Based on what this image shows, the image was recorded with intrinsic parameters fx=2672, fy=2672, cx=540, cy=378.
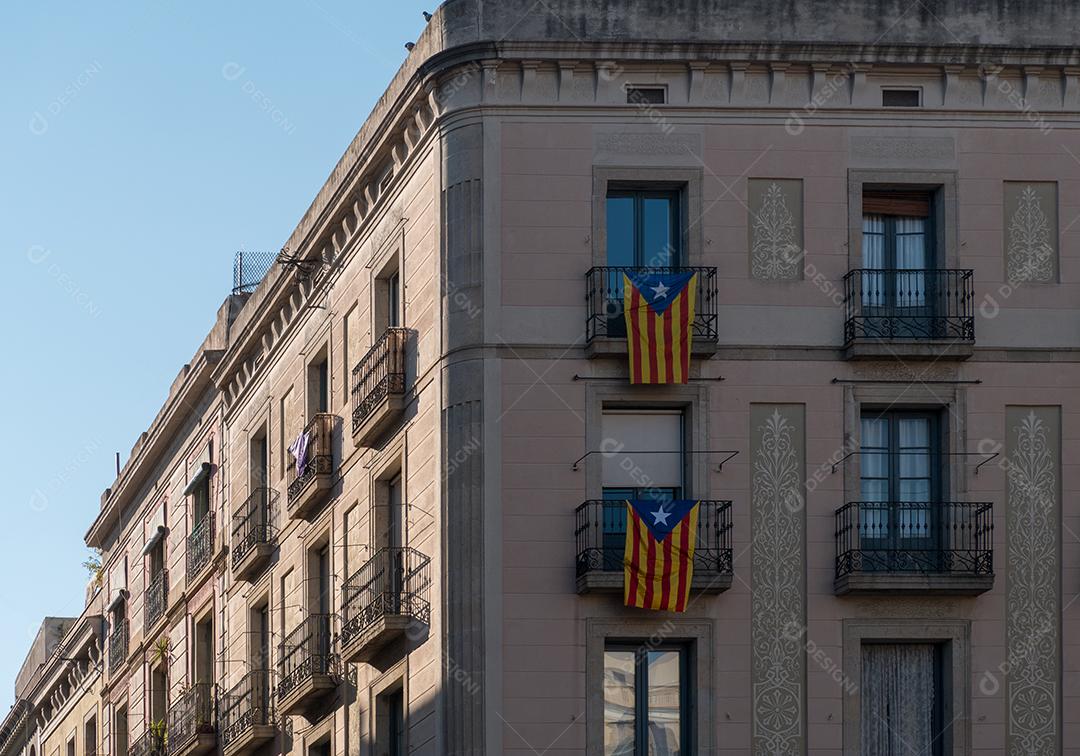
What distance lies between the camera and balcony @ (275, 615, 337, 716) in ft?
157

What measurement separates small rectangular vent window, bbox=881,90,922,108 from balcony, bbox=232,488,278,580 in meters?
17.1

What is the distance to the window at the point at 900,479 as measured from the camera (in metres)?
41.1

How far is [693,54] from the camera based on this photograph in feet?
138

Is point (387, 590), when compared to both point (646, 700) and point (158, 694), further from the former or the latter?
point (158, 694)

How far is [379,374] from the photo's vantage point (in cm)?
4572

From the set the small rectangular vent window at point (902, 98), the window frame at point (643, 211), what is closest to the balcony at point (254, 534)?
the window frame at point (643, 211)

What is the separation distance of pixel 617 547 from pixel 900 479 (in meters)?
4.61

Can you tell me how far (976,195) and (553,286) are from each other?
6865mm

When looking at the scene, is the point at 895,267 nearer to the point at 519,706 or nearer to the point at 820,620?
the point at 820,620

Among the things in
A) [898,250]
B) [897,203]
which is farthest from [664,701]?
[897,203]

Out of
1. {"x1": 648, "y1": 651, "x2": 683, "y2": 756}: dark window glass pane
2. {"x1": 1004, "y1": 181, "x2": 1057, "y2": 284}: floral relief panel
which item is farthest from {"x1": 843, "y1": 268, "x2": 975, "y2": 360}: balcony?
{"x1": 648, "y1": 651, "x2": 683, "y2": 756}: dark window glass pane

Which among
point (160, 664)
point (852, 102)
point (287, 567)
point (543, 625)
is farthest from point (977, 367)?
point (160, 664)

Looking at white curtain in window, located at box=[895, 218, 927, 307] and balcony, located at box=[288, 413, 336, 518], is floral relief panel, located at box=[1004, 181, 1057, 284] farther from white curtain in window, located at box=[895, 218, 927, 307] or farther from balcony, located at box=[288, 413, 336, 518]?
balcony, located at box=[288, 413, 336, 518]

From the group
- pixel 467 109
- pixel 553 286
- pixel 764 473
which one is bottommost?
pixel 764 473
